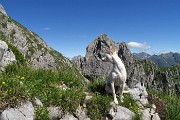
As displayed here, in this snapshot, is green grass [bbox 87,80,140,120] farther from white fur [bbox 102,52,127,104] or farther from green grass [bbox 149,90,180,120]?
green grass [bbox 149,90,180,120]

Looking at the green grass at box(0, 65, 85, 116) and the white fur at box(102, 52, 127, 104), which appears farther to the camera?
the white fur at box(102, 52, 127, 104)

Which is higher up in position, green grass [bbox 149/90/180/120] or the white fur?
the white fur

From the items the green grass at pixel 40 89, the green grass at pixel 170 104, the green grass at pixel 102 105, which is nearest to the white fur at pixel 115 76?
the green grass at pixel 102 105

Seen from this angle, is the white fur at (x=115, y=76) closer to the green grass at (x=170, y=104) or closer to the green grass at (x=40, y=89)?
the green grass at (x=40, y=89)

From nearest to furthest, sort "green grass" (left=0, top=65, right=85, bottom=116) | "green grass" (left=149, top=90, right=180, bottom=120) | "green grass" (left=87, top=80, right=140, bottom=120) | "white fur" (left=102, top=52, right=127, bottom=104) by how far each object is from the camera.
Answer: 1. "green grass" (left=0, top=65, right=85, bottom=116)
2. "green grass" (left=87, top=80, right=140, bottom=120)
3. "white fur" (left=102, top=52, right=127, bottom=104)
4. "green grass" (left=149, top=90, right=180, bottom=120)

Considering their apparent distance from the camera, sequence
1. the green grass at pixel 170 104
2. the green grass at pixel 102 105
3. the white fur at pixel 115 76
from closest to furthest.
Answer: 1. the green grass at pixel 102 105
2. the white fur at pixel 115 76
3. the green grass at pixel 170 104

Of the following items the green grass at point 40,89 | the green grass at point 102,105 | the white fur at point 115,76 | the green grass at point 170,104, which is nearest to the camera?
→ the green grass at point 40,89

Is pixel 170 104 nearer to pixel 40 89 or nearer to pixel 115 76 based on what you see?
pixel 115 76

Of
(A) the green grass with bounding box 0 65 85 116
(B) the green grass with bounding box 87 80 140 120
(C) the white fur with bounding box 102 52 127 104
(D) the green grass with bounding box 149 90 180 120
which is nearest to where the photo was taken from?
(A) the green grass with bounding box 0 65 85 116

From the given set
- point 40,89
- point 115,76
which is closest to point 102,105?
point 115,76

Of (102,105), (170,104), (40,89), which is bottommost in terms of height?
(170,104)

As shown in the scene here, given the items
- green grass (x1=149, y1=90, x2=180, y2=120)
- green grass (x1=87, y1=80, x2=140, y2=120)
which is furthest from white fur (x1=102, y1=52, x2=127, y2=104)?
green grass (x1=149, y1=90, x2=180, y2=120)

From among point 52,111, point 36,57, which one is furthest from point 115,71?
point 36,57

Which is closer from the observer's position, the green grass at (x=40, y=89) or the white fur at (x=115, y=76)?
the green grass at (x=40, y=89)
